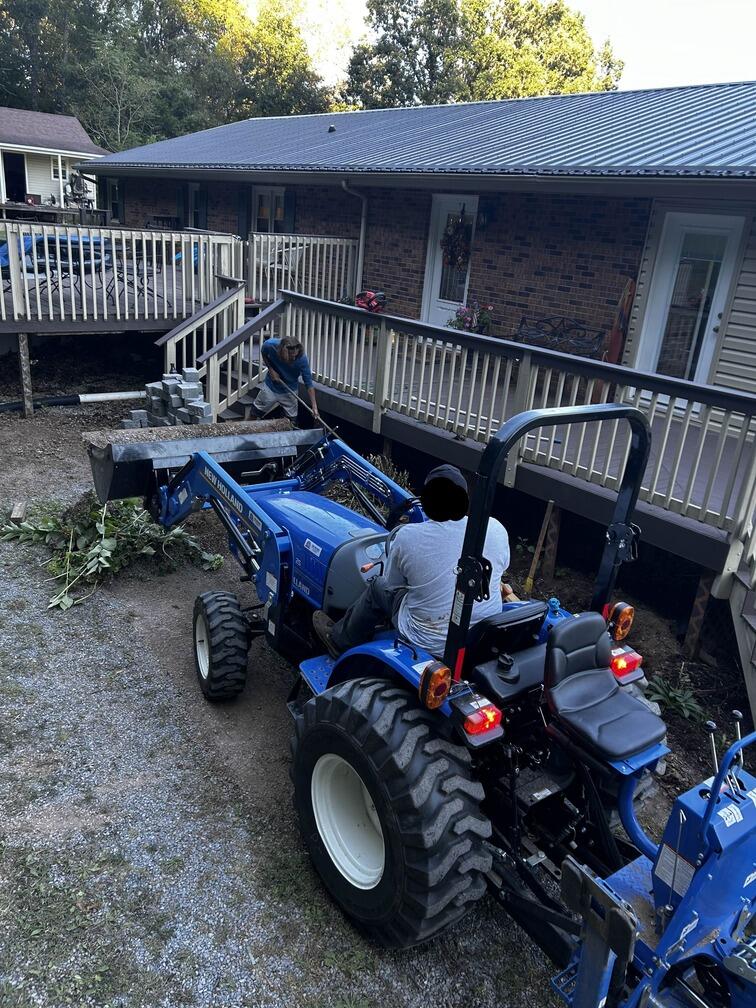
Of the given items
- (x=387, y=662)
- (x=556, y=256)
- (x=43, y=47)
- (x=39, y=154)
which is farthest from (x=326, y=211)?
(x=43, y=47)

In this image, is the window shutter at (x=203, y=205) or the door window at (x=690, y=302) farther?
the window shutter at (x=203, y=205)

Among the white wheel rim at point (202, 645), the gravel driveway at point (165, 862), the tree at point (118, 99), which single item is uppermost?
the tree at point (118, 99)

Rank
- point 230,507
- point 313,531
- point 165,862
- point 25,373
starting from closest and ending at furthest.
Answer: point 165,862 < point 313,531 < point 230,507 < point 25,373

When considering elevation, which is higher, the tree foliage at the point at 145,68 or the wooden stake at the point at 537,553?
the tree foliage at the point at 145,68

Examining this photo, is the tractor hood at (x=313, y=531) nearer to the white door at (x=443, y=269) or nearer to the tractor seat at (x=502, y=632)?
the tractor seat at (x=502, y=632)

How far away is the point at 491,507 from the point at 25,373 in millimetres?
8191

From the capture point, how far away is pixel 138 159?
17.9 m

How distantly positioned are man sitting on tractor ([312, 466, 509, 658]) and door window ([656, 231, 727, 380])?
601cm

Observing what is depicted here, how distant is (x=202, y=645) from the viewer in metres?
4.39

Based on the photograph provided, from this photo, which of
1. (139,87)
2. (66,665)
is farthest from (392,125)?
(139,87)

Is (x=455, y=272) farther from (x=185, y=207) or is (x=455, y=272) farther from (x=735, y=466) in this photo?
(x=185, y=207)

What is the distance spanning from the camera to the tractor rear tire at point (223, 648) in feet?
13.6

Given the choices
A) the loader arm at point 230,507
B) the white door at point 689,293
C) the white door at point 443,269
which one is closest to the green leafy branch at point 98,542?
the loader arm at point 230,507

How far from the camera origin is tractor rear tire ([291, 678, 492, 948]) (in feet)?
8.11
